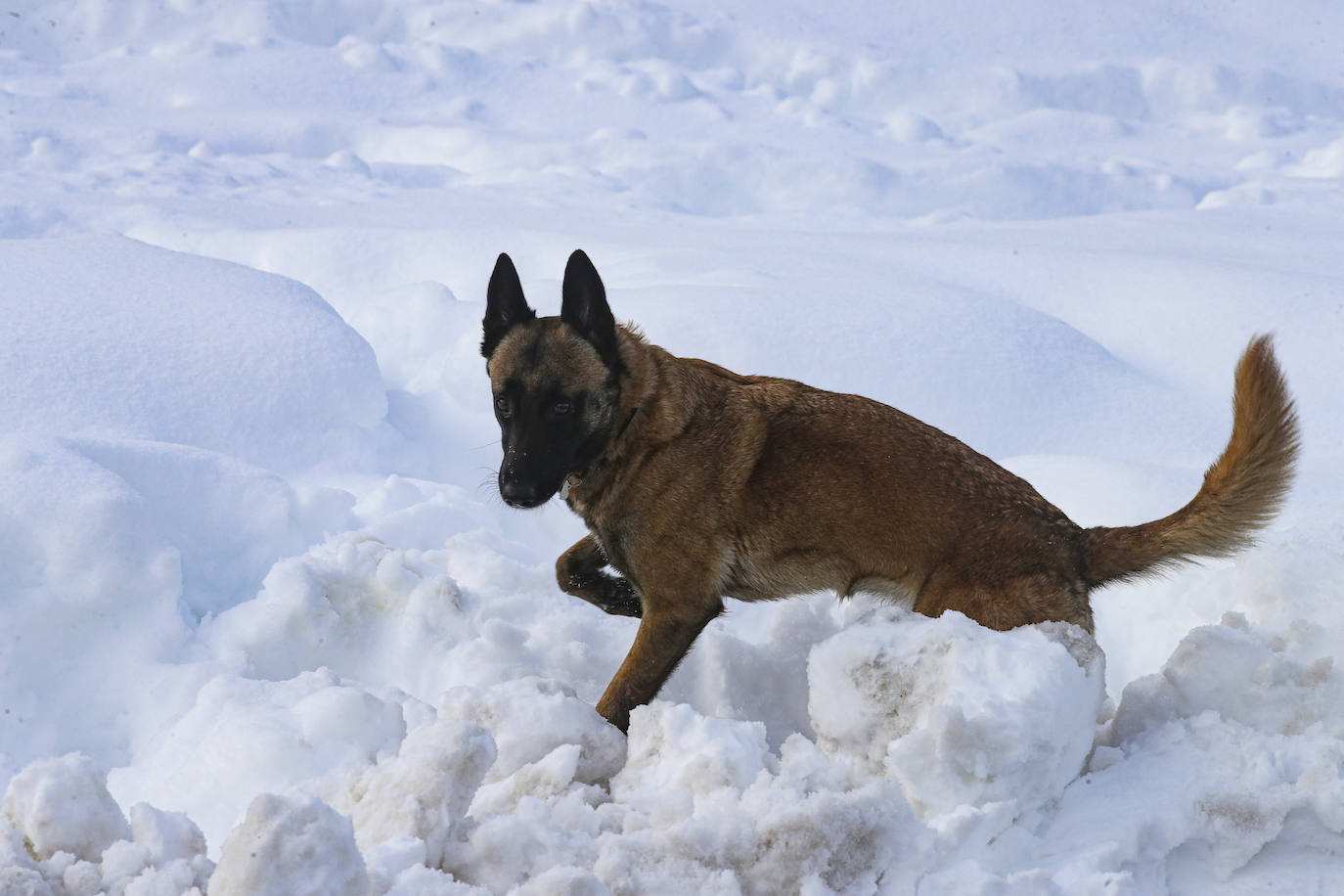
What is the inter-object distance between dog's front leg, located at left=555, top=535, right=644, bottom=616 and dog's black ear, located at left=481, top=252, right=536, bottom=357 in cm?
68

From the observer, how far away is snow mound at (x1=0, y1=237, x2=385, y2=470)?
4430mm

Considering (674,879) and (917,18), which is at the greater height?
(917,18)

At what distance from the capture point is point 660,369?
3049mm

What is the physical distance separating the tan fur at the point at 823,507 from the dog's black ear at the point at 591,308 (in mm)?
45

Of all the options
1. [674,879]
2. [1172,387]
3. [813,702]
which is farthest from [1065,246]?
[674,879]

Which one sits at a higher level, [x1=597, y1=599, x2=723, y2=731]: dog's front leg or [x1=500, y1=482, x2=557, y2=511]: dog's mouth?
[x1=500, y1=482, x2=557, y2=511]: dog's mouth

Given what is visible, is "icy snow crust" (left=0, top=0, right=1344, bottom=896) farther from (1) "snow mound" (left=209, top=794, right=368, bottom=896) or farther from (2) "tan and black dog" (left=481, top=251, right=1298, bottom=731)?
(2) "tan and black dog" (left=481, top=251, right=1298, bottom=731)

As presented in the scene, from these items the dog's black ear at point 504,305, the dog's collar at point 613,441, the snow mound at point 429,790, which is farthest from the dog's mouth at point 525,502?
the snow mound at point 429,790

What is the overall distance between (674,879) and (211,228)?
25.0 ft

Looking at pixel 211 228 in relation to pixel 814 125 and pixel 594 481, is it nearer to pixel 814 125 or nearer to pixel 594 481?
pixel 594 481

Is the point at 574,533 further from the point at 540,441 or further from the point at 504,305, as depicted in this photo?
the point at 540,441

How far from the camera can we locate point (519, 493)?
2.75 metres

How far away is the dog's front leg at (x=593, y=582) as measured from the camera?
3.39 m

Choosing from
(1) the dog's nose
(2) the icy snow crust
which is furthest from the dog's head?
(2) the icy snow crust
